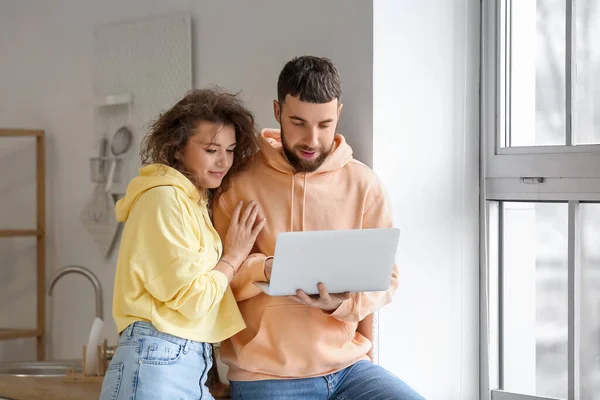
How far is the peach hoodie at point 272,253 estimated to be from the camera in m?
2.02

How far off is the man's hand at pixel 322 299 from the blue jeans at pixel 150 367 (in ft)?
0.89

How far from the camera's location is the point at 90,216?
3.16 m

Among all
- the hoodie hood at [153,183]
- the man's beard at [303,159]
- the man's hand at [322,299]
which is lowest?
the man's hand at [322,299]

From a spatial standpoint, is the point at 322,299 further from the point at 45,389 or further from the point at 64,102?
the point at 64,102

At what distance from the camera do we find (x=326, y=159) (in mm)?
2064

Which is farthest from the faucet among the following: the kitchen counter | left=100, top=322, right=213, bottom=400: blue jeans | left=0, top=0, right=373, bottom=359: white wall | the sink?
left=100, top=322, right=213, bottom=400: blue jeans

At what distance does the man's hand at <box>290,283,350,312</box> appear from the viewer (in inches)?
74.0

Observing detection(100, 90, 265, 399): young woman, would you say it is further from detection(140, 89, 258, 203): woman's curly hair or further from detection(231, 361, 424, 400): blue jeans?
detection(231, 361, 424, 400): blue jeans

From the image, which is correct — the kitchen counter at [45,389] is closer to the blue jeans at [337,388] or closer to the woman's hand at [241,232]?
the blue jeans at [337,388]

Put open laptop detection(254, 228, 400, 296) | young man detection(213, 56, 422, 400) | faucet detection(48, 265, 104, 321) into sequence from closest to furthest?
open laptop detection(254, 228, 400, 296) → young man detection(213, 56, 422, 400) → faucet detection(48, 265, 104, 321)

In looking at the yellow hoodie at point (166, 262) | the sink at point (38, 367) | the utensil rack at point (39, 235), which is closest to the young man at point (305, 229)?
the yellow hoodie at point (166, 262)

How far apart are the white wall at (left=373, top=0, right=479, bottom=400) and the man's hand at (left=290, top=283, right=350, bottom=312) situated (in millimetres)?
366

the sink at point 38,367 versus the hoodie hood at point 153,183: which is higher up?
the hoodie hood at point 153,183

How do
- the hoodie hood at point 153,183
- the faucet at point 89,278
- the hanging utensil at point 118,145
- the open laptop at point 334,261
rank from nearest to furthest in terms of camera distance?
the open laptop at point 334,261
the hoodie hood at point 153,183
the faucet at point 89,278
the hanging utensil at point 118,145
